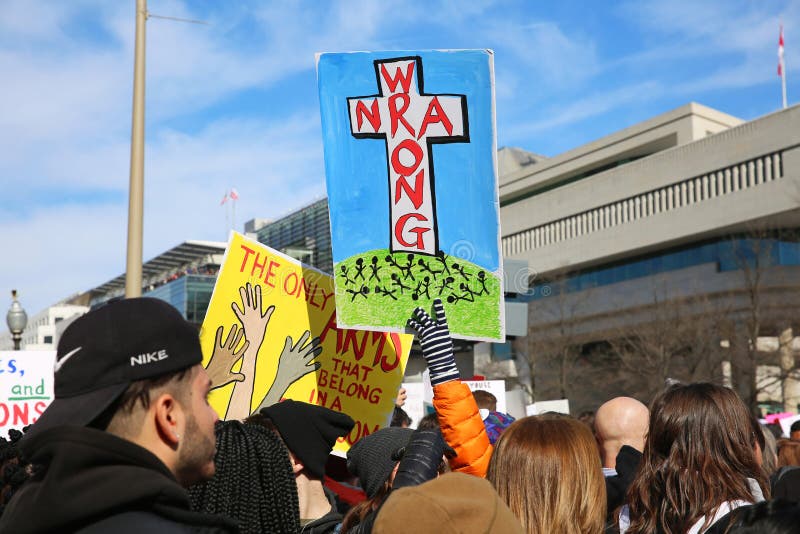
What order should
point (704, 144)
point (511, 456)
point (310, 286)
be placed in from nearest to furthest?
point (511, 456) → point (310, 286) → point (704, 144)

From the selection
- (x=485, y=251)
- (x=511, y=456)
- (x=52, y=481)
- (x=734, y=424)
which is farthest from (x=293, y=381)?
(x=52, y=481)

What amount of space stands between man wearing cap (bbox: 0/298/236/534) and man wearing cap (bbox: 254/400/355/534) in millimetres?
1375

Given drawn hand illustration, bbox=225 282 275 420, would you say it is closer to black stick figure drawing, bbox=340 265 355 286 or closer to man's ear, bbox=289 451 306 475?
black stick figure drawing, bbox=340 265 355 286

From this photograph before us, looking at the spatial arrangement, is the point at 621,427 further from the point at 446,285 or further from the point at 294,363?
the point at 294,363

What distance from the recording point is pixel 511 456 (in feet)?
9.45

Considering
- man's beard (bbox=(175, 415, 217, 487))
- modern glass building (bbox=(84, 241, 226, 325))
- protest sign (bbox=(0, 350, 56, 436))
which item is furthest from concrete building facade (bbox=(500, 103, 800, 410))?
man's beard (bbox=(175, 415, 217, 487))

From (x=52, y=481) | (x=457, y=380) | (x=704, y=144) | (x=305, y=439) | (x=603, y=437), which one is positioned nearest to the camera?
(x=52, y=481)

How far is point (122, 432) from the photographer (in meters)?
1.67

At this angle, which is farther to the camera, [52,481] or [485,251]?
[485,251]

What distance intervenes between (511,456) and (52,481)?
165cm

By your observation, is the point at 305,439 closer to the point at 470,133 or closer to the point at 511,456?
the point at 511,456

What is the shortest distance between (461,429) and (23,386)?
6.34 m

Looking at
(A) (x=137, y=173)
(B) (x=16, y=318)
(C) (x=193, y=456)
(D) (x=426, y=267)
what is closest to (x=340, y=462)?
(D) (x=426, y=267)

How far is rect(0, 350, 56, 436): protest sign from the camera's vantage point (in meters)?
8.37
